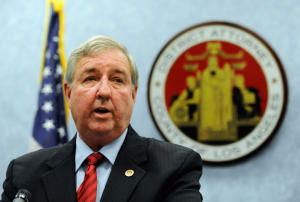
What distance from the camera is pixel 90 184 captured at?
1299 mm

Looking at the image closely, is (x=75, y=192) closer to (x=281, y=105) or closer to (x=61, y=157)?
(x=61, y=157)

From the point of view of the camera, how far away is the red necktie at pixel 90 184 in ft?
4.19

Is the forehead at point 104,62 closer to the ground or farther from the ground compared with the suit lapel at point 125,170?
farther from the ground

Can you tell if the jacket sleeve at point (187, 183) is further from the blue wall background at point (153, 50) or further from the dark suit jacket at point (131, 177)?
the blue wall background at point (153, 50)

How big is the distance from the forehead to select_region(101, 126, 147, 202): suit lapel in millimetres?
277

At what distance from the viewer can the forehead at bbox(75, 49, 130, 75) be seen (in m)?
1.34

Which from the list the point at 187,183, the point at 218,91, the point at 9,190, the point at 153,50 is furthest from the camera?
the point at 153,50

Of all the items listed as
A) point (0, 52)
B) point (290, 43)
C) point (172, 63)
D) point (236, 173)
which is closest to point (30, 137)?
point (0, 52)

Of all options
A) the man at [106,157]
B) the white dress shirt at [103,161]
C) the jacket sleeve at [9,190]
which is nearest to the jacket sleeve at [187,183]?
the man at [106,157]

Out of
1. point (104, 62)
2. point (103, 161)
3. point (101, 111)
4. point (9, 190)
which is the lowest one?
point (9, 190)

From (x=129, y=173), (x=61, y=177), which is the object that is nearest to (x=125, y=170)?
(x=129, y=173)

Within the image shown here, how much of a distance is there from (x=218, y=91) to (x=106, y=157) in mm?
2069

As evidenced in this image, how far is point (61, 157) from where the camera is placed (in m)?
1.46

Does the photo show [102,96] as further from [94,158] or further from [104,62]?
[94,158]
